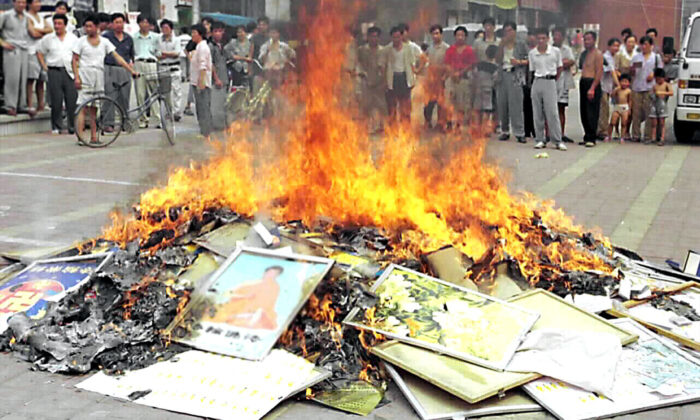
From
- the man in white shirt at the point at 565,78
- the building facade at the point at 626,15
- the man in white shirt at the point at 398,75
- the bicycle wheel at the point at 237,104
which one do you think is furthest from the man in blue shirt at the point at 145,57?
the building facade at the point at 626,15

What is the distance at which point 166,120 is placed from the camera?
42.9 ft

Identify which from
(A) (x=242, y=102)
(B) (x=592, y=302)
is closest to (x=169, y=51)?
(A) (x=242, y=102)

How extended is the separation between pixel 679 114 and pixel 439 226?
34.0ft

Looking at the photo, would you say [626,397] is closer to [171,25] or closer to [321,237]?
[321,237]

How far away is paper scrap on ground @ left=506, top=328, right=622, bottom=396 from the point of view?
4.23 meters

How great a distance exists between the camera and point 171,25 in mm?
14664

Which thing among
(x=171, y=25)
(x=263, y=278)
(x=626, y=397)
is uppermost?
(x=171, y=25)

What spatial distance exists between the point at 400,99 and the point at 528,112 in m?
6.29

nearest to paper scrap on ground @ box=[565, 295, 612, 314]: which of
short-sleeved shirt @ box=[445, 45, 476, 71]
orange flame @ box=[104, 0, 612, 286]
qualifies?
orange flame @ box=[104, 0, 612, 286]

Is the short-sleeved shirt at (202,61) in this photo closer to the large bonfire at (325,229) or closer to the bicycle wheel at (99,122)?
the bicycle wheel at (99,122)

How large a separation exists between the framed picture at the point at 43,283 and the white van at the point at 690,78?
11.7 m

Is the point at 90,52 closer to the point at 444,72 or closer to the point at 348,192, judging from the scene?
the point at 444,72

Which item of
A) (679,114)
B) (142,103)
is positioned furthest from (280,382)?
(679,114)

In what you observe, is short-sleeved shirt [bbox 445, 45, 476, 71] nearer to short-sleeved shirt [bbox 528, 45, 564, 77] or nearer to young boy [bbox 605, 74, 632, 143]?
short-sleeved shirt [bbox 528, 45, 564, 77]
